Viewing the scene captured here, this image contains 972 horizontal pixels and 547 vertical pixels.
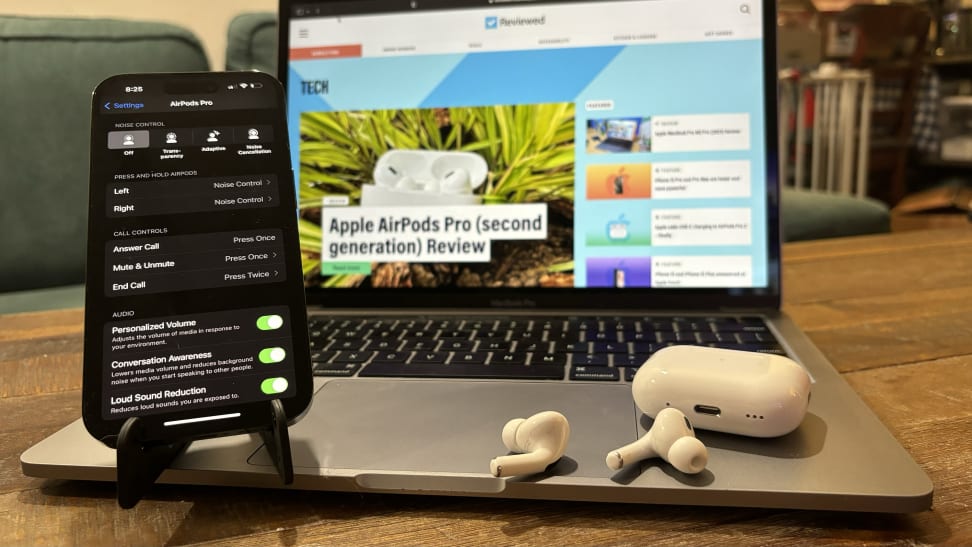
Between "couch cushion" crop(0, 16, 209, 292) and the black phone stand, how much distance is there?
110 centimetres

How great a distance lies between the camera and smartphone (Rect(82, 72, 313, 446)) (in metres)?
0.38

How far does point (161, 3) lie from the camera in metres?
1.99

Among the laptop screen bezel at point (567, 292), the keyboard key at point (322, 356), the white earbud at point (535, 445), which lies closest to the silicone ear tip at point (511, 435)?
the white earbud at point (535, 445)

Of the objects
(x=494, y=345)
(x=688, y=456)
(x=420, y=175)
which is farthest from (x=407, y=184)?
(x=688, y=456)

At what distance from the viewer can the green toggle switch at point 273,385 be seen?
391mm

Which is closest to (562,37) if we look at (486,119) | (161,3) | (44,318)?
(486,119)

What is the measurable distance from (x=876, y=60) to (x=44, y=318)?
3.51 metres

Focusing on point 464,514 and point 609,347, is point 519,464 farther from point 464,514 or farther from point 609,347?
point 609,347

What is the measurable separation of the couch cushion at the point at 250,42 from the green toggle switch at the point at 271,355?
115cm

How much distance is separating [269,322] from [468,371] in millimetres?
169

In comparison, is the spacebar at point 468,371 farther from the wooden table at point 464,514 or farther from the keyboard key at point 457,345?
the wooden table at point 464,514

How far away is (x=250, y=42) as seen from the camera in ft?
4.65

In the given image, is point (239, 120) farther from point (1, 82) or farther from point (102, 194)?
point (1, 82)

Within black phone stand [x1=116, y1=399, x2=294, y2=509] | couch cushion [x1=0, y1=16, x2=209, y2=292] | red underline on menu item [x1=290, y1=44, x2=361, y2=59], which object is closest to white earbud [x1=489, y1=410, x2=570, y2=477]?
black phone stand [x1=116, y1=399, x2=294, y2=509]
